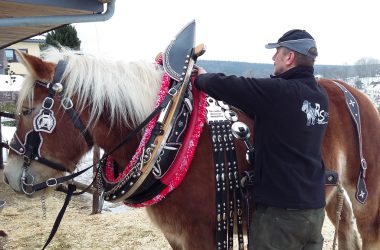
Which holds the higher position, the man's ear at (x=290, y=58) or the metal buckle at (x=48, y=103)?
the man's ear at (x=290, y=58)

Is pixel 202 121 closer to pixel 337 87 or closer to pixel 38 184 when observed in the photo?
pixel 38 184

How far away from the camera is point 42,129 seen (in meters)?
1.64

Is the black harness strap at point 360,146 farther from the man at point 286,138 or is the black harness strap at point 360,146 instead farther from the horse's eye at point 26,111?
the horse's eye at point 26,111

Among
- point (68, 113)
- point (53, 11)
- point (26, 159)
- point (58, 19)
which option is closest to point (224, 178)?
point (68, 113)

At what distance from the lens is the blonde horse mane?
1696 millimetres

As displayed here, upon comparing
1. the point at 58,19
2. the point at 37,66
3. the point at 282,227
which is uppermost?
the point at 58,19

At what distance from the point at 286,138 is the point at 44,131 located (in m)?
1.12

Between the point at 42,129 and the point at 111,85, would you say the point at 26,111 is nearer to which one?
the point at 42,129

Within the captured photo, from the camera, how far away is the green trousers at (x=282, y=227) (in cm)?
168

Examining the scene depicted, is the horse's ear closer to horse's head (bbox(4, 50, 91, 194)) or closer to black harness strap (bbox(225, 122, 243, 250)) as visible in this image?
horse's head (bbox(4, 50, 91, 194))

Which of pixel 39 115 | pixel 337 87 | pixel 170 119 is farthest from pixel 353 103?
pixel 39 115

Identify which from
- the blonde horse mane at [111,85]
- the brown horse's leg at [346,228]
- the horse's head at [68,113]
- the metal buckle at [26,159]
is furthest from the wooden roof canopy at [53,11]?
the brown horse's leg at [346,228]

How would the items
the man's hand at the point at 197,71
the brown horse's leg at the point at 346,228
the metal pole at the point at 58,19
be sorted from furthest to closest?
the brown horse's leg at the point at 346,228 < the metal pole at the point at 58,19 < the man's hand at the point at 197,71

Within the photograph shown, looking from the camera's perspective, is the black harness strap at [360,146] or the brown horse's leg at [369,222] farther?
the brown horse's leg at [369,222]
